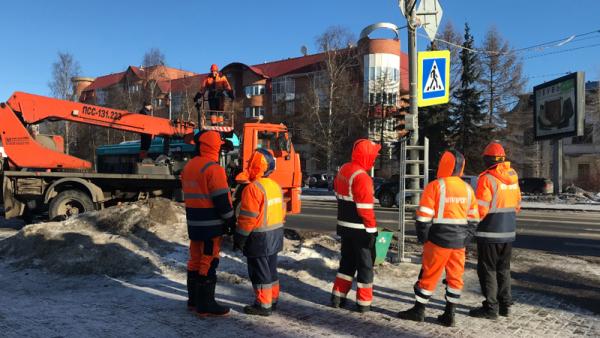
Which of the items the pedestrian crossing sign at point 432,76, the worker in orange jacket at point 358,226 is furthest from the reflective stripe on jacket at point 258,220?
the pedestrian crossing sign at point 432,76

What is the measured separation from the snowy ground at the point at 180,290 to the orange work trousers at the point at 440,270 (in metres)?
0.35

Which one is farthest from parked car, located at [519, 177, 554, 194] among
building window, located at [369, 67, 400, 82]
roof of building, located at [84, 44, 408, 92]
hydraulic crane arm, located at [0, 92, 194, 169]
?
hydraulic crane arm, located at [0, 92, 194, 169]

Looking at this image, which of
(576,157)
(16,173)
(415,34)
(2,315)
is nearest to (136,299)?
(2,315)

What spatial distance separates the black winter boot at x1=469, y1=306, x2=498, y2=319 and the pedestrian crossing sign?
421 centimetres

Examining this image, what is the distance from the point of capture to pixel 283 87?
175 feet

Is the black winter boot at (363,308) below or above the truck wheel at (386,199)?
below

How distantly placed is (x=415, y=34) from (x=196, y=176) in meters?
5.37

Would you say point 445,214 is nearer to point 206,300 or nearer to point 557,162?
point 206,300

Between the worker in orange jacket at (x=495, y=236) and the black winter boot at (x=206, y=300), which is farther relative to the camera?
the worker in orange jacket at (x=495, y=236)

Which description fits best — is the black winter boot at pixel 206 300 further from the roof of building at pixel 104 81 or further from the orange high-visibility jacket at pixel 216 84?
the roof of building at pixel 104 81

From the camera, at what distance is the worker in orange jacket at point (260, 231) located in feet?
15.9

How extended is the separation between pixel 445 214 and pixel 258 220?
6.38ft

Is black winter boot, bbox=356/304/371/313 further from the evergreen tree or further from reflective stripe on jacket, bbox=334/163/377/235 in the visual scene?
the evergreen tree

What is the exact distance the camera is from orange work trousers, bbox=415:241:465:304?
473cm
